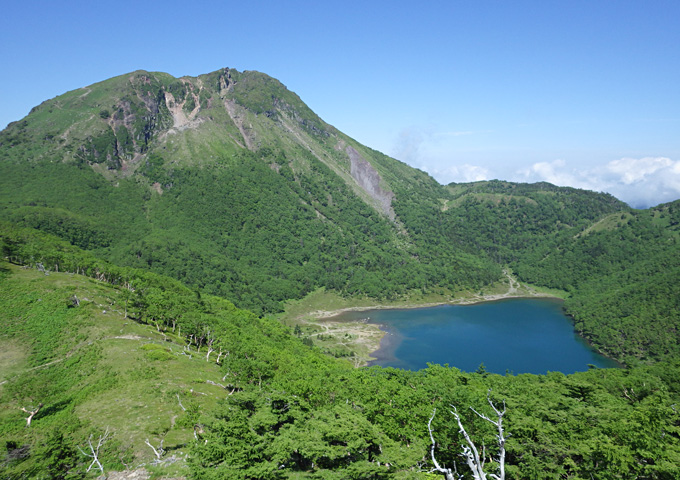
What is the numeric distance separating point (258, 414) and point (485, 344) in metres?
150

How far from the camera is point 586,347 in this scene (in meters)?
160

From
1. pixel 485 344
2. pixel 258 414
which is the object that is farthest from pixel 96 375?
pixel 485 344

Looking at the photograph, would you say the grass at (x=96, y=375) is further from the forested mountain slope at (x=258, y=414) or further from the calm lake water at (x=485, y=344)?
the calm lake water at (x=485, y=344)

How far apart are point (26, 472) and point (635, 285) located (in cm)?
25773

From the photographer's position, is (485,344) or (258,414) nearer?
(258,414)

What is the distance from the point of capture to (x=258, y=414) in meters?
32.9

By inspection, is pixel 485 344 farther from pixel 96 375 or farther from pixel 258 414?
pixel 96 375

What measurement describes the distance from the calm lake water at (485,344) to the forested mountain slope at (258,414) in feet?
231

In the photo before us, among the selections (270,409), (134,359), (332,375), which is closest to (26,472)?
(270,409)

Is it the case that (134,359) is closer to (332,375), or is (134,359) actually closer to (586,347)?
(332,375)

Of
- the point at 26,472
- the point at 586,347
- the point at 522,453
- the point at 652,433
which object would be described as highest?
the point at 652,433

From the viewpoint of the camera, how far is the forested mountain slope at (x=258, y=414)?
92.0ft

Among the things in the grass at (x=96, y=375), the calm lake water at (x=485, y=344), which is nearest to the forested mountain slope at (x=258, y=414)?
the grass at (x=96, y=375)

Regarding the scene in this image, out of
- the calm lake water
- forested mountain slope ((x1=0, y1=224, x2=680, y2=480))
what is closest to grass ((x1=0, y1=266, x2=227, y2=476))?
forested mountain slope ((x1=0, y1=224, x2=680, y2=480))
